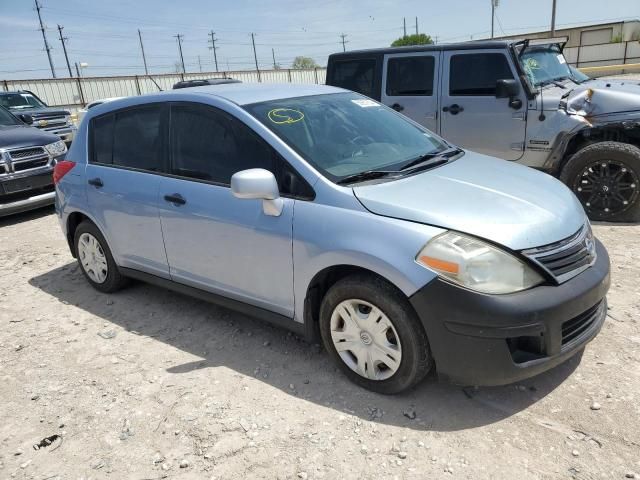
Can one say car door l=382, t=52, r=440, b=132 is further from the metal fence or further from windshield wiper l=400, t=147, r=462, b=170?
the metal fence

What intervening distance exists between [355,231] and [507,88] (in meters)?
3.94

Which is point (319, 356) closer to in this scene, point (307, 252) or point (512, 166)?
point (307, 252)

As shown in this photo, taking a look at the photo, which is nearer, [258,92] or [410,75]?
[258,92]

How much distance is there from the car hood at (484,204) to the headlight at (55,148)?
6.82 m

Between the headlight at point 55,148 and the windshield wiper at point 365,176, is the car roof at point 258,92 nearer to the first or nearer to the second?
the windshield wiper at point 365,176

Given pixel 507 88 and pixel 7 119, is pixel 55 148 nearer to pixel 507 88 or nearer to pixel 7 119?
pixel 7 119

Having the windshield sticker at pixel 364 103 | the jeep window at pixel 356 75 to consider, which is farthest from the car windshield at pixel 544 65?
the windshield sticker at pixel 364 103

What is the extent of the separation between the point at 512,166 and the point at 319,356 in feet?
6.07

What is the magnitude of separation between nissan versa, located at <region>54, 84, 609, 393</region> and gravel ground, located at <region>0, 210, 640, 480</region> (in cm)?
27

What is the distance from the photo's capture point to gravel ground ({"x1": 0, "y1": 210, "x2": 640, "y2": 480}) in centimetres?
251

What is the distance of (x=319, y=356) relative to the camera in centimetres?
346

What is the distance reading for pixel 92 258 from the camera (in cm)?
473

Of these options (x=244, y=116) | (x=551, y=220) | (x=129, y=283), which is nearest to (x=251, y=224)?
(x=244, y=116)

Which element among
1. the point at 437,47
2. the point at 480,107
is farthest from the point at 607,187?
the point at 437,47
